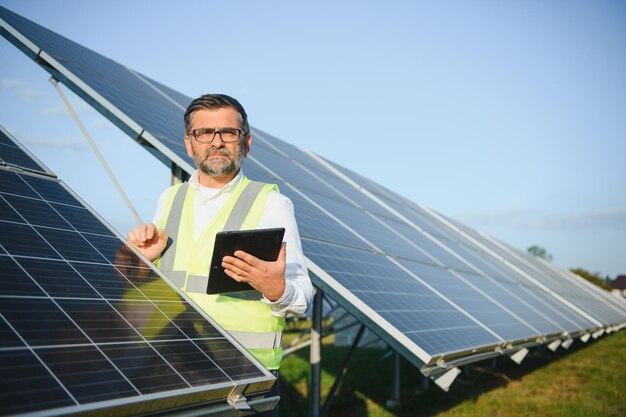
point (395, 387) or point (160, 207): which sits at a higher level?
point (160, 207)

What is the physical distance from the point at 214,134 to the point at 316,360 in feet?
14.5

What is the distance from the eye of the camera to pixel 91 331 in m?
2.47

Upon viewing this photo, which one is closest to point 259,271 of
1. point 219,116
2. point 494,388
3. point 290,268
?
point 290,268

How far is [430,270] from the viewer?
10023 mm

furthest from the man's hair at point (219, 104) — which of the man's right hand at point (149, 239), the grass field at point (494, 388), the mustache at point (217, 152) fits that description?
the grass field at point (494, 388)

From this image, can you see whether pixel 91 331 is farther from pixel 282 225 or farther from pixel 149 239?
pixel 282 225

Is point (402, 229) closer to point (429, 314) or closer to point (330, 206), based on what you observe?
point (330, 206)

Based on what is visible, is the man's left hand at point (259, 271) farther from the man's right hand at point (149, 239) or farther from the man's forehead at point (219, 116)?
the man's forehead at point (219, 116)

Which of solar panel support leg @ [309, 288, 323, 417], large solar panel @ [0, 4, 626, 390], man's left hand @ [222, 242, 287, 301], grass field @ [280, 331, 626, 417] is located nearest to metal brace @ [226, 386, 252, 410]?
man's left hand @ [222, 242, 287, 301]

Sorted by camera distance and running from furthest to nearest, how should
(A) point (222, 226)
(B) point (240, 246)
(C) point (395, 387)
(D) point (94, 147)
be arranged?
Result: (C) point (395, 387) < (D) point (94, 147) < (A) point (222, 226) < (B) point (240, 246)

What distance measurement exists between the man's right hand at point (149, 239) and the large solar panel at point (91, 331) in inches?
3.8

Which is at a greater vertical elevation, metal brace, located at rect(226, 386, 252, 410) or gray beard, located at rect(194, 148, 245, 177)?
gray beard, located at rect(194, 148, 245, 177)

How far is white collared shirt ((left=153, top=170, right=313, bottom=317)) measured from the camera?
3.29 m

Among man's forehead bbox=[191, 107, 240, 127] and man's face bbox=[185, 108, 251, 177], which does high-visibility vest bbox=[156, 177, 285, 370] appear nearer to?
man's face bbox=[185, 108, 251, 177]
